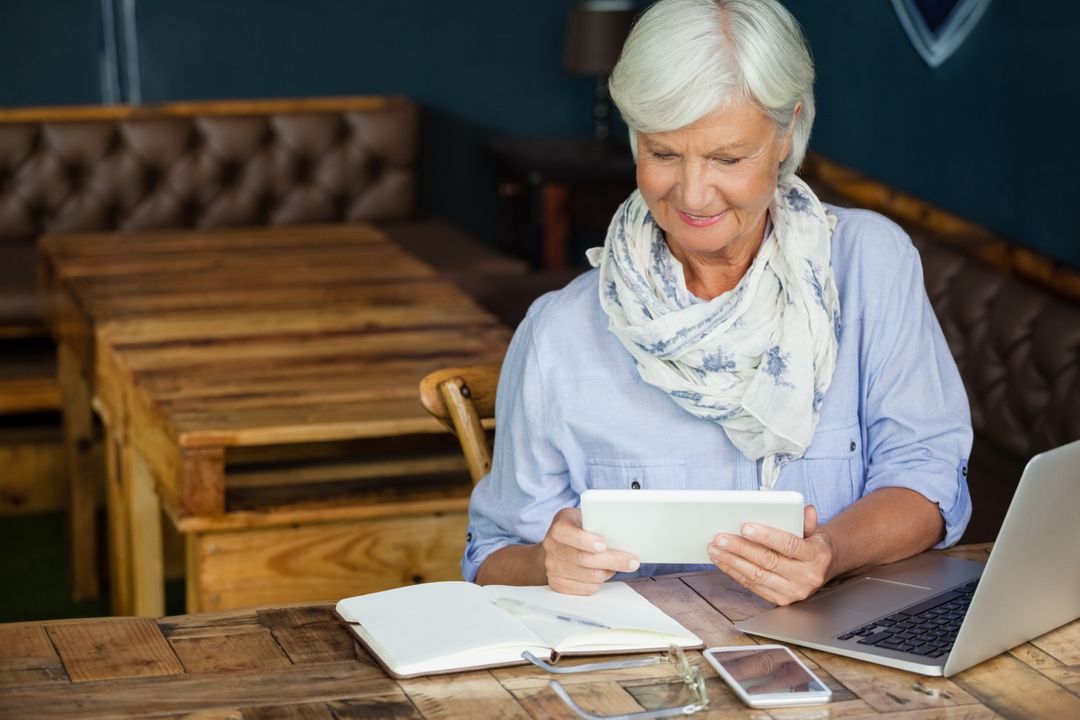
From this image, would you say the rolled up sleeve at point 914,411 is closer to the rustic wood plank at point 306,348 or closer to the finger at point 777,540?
the finger at point 777,540

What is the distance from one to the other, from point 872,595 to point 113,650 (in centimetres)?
79

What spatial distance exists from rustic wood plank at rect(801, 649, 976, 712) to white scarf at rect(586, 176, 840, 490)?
407 mm

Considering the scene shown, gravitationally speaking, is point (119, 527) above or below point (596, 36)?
below

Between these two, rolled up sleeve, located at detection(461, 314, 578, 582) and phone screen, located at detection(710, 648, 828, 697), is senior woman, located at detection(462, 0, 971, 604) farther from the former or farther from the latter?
phone screen, located at detection(710, 648, 828, 697)

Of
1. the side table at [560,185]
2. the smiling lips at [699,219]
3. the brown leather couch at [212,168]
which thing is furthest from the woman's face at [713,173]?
the side table at [560,185]

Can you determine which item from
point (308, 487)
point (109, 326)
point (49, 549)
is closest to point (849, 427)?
point (308, 487)

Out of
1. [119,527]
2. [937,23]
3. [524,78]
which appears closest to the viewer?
[119,527]

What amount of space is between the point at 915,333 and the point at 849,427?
0.14m

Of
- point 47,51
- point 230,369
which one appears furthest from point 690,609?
point 47,51

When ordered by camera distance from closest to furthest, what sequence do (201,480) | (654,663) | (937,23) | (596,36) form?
(654,663) < (201,480) < (937,23) < (596,36)

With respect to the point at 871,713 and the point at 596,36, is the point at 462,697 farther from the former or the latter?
the point at 596,36

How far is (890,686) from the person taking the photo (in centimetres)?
143

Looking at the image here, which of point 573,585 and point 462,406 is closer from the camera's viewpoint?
point 573,585

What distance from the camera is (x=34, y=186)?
5.12 m
